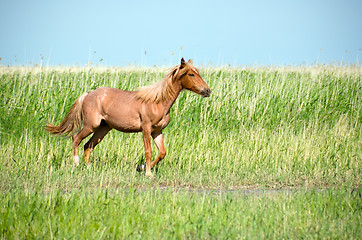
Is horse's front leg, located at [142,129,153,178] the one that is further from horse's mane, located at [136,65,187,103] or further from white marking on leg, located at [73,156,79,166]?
white marking on leg, located at [73,156,79,166]

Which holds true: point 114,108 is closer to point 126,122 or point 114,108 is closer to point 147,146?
point 126,122

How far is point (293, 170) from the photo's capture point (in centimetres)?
842

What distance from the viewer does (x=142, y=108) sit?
7.62 meters

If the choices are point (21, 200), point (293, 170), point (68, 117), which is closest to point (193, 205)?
point (21, 200)

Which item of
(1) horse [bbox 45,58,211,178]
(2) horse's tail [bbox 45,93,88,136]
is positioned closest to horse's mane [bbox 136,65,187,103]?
(1) horse [bbox 45,58,211,178]

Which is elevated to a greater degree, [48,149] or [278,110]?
[278,110]

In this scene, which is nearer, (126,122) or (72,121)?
(126,122)

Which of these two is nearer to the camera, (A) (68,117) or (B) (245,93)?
(A) (68,117)

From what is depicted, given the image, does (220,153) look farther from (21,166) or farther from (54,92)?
(54,92)

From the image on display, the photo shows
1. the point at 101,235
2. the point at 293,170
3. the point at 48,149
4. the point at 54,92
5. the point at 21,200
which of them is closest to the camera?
the point at 101,235

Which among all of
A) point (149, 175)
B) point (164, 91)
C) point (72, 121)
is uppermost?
point (164, 91)

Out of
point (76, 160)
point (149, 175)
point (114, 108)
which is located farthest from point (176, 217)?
point (76, 160)

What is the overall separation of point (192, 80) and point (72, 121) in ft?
9.06

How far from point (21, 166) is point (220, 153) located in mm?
3933
